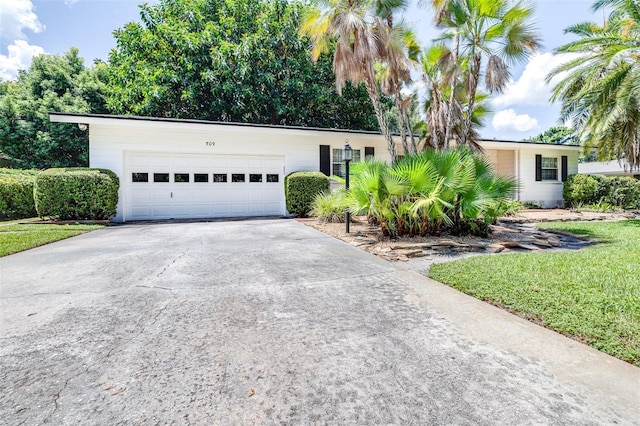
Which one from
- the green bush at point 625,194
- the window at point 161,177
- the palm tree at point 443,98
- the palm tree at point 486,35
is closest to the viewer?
the palm tree at point 486,35

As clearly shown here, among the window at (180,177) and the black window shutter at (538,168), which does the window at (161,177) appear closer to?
the window at (180,177)

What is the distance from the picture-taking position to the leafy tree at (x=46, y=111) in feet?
59.6

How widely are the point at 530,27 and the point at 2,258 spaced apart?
12907 mm

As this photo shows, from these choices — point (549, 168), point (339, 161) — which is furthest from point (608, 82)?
point (339, 161)

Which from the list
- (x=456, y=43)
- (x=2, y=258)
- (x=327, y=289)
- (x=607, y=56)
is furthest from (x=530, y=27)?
(x=2, y=258)

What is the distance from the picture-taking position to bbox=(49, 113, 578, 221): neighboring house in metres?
10.7

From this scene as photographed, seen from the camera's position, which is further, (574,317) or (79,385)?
(574,317)

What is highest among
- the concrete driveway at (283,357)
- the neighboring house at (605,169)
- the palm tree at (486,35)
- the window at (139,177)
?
the palm tree at (486,35)

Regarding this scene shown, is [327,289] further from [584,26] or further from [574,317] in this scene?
[584,26]

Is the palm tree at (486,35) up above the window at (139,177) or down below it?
above

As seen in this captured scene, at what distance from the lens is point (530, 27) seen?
8.73 m

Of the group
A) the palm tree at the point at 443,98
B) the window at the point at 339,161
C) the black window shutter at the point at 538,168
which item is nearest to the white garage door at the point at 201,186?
the window at the point at 339,161

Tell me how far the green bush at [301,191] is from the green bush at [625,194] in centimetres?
1397

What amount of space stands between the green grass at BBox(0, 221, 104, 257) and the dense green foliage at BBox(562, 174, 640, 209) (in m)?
19.2
